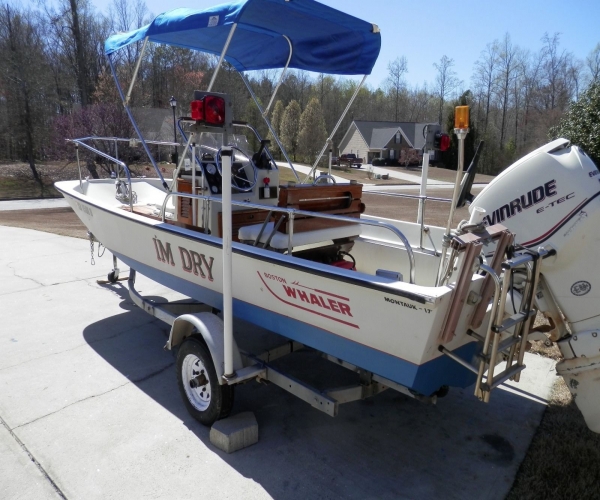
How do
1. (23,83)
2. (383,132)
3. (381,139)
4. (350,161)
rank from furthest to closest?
(383,132), (381,139), (350,161), (23,83)

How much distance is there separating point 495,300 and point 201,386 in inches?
84.4

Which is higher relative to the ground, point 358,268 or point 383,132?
point 383,132

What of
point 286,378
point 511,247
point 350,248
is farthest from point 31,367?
point 511,247

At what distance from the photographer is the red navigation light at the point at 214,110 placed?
109 inches

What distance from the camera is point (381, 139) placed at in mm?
49062

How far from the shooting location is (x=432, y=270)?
3.88 metres

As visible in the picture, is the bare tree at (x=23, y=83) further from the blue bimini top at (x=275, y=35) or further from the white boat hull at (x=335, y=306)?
the white boat hull at (x=335, y=306)

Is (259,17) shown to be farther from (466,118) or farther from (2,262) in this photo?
(2,262)

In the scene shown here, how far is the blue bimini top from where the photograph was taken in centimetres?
367

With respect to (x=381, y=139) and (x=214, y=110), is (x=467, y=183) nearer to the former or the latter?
(x=214, y=110)

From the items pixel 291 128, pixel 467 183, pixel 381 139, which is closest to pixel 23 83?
pixel 291 128

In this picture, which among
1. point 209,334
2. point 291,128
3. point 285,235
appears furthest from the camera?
point 291,128

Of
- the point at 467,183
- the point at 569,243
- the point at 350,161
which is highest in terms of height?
the point at 467,183

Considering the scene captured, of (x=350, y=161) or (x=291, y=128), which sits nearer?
(x=291, y=128)
